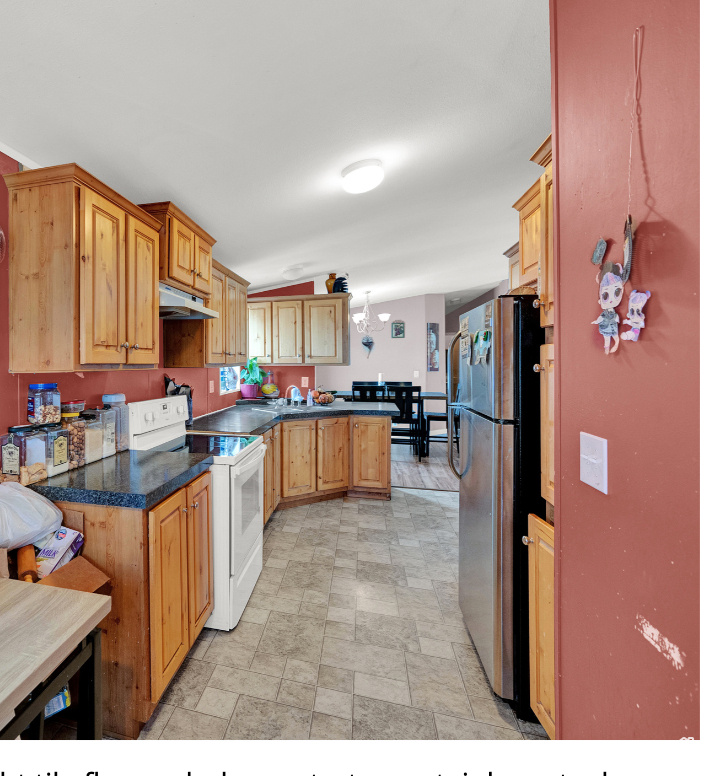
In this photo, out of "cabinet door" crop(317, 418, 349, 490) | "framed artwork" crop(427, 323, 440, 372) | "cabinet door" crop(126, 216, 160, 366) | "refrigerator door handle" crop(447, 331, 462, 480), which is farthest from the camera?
"framed artwork" crop(427, 323, 440, 372)

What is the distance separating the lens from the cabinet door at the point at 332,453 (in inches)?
137

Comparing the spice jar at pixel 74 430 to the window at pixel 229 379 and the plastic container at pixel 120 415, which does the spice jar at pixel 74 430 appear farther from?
the window at pixel 229 379

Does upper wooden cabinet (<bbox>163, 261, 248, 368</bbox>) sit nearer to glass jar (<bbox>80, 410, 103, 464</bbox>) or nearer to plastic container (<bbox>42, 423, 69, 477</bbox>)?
glass jar (<bbox>80, 410, 103, 464</bbox>)

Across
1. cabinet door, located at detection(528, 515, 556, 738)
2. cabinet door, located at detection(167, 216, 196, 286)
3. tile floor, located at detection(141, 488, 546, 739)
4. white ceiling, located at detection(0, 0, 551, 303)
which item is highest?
white ceiling, located at detection(0, 0, 551, 303)

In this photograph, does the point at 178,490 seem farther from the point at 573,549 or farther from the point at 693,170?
the point at 693,170

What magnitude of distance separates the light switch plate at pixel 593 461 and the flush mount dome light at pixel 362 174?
1.81 meters

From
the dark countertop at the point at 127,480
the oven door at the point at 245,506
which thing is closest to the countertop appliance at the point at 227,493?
the oven door at the point at 245,506

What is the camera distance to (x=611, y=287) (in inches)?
25.8

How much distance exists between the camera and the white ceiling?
1039 millimetres

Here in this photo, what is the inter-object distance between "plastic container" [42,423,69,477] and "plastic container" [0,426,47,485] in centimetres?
3

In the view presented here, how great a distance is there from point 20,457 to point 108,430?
41cm

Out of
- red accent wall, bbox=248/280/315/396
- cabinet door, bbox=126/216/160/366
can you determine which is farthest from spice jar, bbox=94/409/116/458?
red accent wall, bbox=248/280/315/396
